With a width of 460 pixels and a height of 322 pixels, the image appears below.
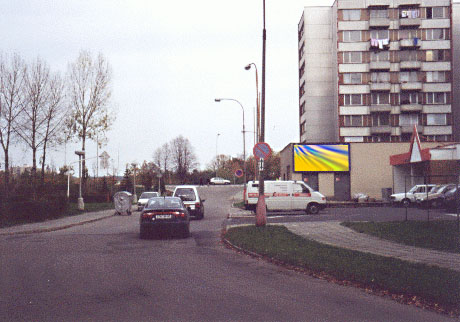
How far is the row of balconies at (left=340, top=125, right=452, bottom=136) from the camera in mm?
65500

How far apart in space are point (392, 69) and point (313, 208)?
4509cm

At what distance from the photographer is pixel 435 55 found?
66.1 m

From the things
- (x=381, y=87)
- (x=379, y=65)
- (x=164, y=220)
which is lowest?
(x=164, y=220)

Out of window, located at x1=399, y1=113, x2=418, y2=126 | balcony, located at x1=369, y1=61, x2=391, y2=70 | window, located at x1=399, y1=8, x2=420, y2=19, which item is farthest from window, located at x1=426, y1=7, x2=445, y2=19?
window, located at x1=399, y1=113, x2=418, y2=126

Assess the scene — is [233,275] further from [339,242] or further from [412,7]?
[412,7]

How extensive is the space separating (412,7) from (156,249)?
206 feet

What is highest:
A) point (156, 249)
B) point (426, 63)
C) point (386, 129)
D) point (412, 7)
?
point (412, 7)

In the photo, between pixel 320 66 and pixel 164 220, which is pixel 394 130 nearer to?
pixel 320 66

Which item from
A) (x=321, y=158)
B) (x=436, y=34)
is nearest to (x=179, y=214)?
(x=321, y=158)

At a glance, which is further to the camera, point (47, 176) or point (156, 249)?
point (47, 176)

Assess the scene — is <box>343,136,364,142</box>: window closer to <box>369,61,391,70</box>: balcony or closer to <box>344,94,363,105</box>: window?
<box>344,94,363,105</box>: window

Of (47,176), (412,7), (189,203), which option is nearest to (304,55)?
(412,7)

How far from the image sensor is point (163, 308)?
6.24 meters

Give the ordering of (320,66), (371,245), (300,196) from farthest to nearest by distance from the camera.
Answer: (320,66) < (300,196) < (371,245)
